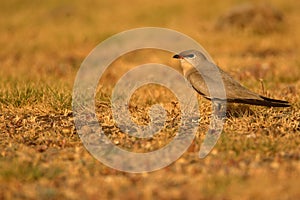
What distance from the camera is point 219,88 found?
6621 mm

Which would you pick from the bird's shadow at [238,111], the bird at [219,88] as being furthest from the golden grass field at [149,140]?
the bird at [219,88]

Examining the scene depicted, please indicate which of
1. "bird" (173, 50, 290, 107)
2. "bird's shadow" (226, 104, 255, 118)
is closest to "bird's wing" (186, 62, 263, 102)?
"bird" (173, 50, 290, 107)

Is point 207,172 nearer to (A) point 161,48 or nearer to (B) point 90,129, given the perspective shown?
(B) point 90,129

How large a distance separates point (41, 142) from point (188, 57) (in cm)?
243

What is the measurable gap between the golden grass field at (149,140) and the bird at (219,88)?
223mm

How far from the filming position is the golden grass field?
14.7 feet

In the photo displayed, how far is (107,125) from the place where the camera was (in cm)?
662

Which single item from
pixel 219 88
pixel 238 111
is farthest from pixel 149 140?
pixel 238 111

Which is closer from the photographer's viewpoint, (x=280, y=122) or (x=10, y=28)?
(x=280, y=122)

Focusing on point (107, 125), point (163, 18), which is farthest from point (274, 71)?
point (163, 18)

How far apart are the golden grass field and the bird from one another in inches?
8.8

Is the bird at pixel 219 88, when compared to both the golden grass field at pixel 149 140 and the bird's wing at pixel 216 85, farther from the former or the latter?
the golden grass field at pixel 149 140

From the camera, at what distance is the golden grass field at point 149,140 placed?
4488 mm

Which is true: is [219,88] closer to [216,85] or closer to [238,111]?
[216,85]
